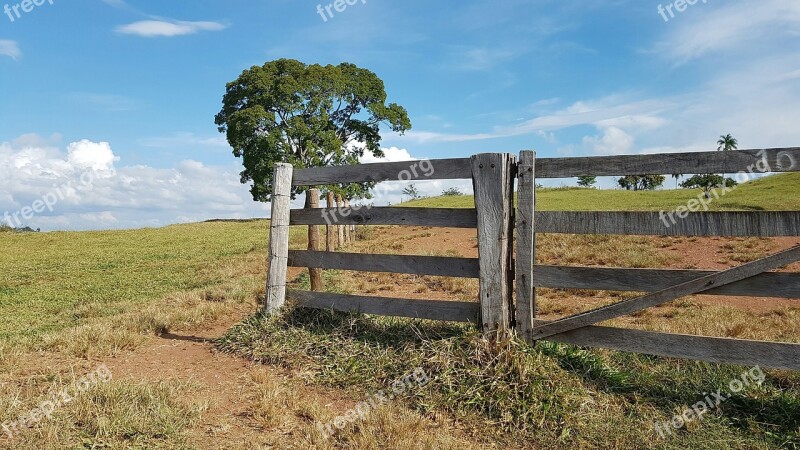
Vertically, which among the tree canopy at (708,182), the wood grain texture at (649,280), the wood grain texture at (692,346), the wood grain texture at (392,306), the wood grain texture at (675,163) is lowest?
the wood grain texture at (692,346)

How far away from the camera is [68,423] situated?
474 cm

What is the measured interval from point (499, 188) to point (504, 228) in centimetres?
43

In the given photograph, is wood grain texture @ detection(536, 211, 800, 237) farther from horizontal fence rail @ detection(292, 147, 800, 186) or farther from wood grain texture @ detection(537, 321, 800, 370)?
wood grain texture @ detection(537, 321, 800, 370)

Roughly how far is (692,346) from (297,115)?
31743 mm

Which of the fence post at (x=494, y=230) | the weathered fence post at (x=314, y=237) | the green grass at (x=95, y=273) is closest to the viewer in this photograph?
the fence post at (x=494, y=230)

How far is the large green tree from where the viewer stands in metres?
32.7

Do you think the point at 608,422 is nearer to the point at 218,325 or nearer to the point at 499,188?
the point at 499,188

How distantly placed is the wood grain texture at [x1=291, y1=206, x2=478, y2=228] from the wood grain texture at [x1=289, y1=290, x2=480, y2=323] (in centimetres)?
95

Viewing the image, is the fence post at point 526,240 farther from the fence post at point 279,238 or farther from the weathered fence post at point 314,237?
the weathered fence post at point 314,237

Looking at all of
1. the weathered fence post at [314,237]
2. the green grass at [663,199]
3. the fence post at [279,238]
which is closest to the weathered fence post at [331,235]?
the weathered fence post at [314,237]

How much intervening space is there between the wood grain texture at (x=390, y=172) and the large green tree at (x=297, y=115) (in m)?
24.6

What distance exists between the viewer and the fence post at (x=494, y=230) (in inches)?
223

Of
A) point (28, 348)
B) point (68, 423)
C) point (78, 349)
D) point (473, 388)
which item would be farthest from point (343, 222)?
point (28, 348)

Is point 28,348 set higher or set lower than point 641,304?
lower
